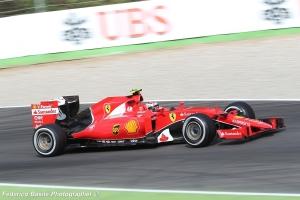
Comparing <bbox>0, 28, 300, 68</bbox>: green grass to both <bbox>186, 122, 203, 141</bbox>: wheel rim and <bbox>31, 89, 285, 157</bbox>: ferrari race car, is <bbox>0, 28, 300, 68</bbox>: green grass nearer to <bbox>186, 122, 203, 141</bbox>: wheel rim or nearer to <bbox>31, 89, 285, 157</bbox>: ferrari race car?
<bbox>31, 89, 285, 157</bbox>: ferrari race car

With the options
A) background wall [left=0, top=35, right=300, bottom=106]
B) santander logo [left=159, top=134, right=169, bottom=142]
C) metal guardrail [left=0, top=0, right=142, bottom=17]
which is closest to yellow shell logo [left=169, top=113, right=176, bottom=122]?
santander logo [left=159, top=134, right=169, bottom=142]

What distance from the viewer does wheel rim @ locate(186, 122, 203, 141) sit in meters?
8.82

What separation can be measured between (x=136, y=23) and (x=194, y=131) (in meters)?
9.29

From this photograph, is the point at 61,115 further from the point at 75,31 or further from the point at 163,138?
the point at 75,31

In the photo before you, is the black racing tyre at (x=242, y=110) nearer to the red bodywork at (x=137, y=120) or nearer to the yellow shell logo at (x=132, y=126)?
the red bodywork at (x=137, y=120)

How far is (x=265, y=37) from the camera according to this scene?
689 inches

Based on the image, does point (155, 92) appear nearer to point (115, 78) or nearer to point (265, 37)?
point (115, 78)

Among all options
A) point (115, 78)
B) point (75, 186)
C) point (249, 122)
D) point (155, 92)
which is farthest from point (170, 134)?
point (115, 78)

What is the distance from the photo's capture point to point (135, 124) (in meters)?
9.40

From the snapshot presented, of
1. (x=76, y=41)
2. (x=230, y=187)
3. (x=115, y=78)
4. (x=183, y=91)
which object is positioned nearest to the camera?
(x=230, y=187)

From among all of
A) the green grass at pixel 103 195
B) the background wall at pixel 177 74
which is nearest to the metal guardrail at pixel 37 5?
the background wall at pixel 177 74

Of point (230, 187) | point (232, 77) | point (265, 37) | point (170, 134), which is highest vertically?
point (265, 37)

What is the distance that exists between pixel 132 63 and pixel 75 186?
→ 1023 cm

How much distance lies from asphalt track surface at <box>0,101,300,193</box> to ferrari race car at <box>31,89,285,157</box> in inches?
8.2
